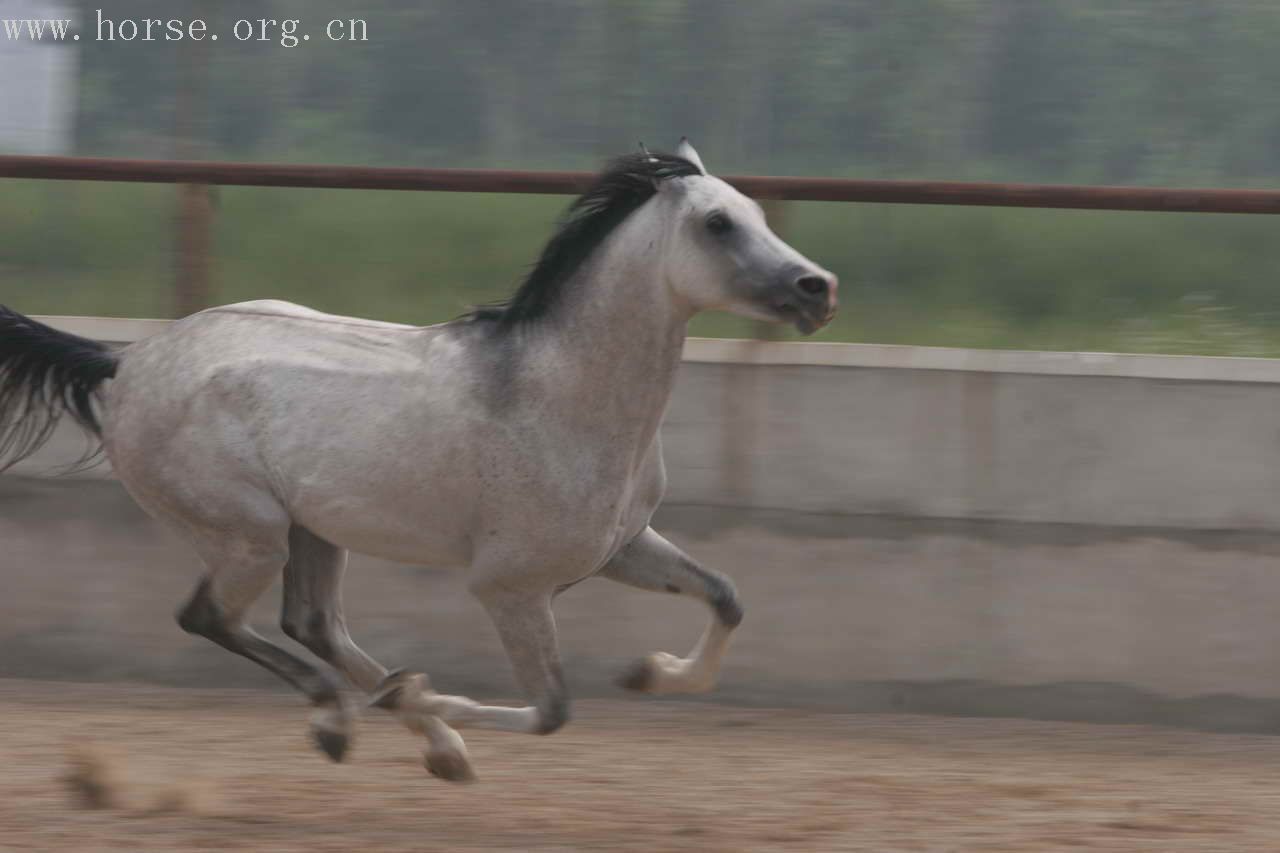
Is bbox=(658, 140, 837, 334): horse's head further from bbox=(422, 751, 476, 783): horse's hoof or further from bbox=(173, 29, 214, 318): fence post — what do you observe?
bbox=(173, 29, 214, 318): fence post

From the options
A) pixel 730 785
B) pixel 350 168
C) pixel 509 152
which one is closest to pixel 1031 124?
pixel 509 152

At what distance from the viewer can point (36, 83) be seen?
23.5ft

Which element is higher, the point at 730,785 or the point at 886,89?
the point at 886,89

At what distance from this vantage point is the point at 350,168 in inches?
257

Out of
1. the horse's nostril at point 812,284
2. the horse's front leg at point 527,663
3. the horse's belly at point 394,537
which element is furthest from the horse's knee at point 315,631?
the horse's nostril at point 812,284

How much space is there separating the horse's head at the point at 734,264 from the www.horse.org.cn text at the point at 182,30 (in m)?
3.31

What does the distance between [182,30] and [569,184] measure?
2.00 meters

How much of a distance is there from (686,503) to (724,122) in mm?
1638

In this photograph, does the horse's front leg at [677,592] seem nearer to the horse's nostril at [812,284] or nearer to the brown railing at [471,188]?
the horse's nostril at [812,284]

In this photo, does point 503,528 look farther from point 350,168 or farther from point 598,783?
point 350,168

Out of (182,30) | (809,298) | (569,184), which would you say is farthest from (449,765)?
(182,30)

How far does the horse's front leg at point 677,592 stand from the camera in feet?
15.0

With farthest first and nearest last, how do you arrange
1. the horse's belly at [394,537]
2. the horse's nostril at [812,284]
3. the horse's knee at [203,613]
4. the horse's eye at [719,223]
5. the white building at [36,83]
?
the white building at [36,83] < the horse's knee at [203,613] < the horse's belly at [394,537] < the horse's eye at [719,223] < the horse's nostril at [812,284]

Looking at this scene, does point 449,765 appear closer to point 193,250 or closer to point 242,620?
point 242,620
